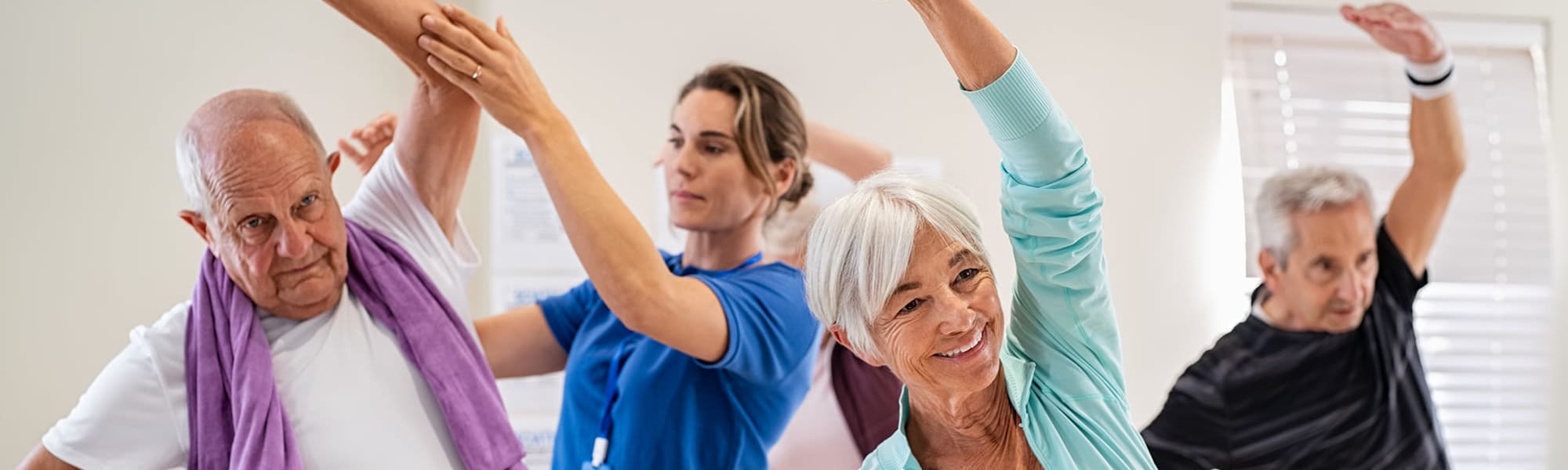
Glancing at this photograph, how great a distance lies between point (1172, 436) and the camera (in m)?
2.95

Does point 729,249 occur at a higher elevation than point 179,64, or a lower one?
lower

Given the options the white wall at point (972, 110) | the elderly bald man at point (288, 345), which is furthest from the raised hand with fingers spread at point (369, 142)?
the white wall at point (972, 110)

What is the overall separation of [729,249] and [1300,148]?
2.38 m

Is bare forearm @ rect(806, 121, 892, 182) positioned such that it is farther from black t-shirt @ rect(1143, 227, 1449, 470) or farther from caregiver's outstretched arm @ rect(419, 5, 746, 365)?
caregiver's outstretched arm @ rect(419, 5, 746, 365)

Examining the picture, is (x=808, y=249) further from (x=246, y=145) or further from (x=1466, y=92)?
(x=1466, y=92)

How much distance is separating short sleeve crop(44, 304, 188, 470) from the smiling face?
0.92 m

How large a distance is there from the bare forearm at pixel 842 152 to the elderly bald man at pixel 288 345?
50.3 inches

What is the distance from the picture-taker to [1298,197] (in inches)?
116

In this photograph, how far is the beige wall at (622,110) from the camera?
2.76 meters

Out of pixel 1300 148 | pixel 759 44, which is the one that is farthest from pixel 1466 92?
pixel 759 44

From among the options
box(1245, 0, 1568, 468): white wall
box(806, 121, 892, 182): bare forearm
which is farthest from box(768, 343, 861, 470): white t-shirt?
box(1245, 0, 1568, 468): white wall

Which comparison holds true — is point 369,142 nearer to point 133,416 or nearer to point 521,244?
point 133,416

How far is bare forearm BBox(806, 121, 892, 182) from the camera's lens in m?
2.85

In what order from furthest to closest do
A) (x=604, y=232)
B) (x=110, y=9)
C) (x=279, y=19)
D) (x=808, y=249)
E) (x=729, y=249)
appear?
(x=279, y=19) < (x=110, y=9) < (x=729, y=249) < (x=604, y=232) < (x=808, y=249)
